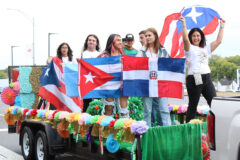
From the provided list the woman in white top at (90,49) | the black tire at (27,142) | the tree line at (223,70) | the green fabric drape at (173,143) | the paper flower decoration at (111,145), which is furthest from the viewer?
A: the tree line at (223,70)

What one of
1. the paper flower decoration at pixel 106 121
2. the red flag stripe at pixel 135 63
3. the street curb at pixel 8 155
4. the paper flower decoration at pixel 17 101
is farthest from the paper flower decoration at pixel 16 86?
the paper flower decoration at pixel 106 121

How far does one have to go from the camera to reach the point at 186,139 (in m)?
4.40

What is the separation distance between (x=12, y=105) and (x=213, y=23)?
4.63 meters

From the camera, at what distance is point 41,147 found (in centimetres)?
644

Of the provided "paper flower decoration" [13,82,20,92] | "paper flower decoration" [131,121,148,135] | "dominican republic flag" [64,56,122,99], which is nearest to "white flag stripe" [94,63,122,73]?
"dominican republic flag" [64,56,122,99]

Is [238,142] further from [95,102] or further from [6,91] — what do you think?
[6,91]

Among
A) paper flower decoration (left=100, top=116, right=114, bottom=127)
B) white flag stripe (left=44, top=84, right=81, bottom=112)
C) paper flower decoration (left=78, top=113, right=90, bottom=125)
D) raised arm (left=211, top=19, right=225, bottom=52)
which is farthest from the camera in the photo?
white flag stripe (left=44, top=84, right=81, bottom=112)

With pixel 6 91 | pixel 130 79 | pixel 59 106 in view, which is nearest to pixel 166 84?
pixel 130 79

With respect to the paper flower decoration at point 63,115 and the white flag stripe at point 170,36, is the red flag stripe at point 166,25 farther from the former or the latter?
the paper flower decoration at point 63,115

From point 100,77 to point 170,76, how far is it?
1.14m

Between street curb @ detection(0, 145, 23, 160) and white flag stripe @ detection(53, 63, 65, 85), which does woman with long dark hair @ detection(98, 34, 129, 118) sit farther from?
street curb @ detection(0, 145, 23, 160)

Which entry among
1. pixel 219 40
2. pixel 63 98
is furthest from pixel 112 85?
pixel 219 40

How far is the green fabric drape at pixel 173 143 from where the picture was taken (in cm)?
412

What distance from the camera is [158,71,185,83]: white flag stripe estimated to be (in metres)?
5.52
